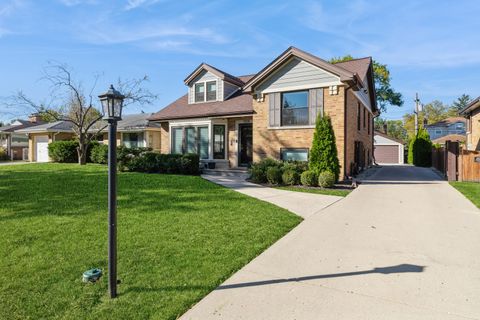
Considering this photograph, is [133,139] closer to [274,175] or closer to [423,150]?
[274,175]

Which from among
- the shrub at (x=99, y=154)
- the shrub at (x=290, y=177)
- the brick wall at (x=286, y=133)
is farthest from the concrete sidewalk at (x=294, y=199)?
the shrub at (x=99, y=154)

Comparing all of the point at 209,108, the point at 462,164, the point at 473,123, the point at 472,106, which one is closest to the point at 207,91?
the point at 209,108

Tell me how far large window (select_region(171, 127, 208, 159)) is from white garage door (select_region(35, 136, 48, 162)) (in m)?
16.9

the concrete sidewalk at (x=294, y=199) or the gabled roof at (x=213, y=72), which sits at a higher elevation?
the gabled roof at (x=213, y=72)

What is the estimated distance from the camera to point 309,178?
11141 mm

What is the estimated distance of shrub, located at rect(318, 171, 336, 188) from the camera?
10.9 m

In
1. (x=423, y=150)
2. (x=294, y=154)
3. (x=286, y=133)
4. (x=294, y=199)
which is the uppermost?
(x=286, y=133)

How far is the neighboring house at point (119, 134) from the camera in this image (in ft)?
78.5

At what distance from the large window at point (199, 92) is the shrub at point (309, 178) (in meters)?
10.1

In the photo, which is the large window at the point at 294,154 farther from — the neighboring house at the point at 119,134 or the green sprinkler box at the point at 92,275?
the neighboring house at the point at 119,134

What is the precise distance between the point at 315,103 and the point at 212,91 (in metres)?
7.70

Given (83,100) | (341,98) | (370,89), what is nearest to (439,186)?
(341,98)

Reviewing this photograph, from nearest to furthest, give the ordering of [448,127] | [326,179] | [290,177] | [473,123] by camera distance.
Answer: [326,179], [290,177], [473,123], [448,127]

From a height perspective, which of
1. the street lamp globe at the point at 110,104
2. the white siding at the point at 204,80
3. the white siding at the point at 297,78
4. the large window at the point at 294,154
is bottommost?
the large window at the point at 294,154
